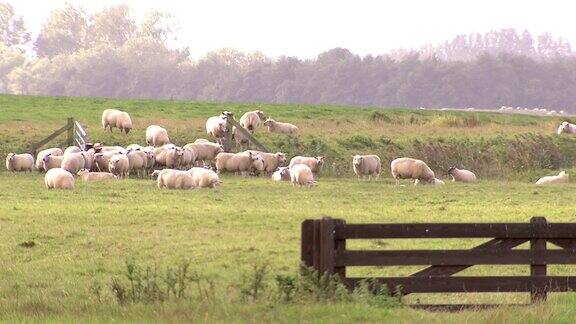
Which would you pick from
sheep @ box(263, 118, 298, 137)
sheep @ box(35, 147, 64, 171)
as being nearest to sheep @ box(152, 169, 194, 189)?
sheep @ box(35, 147, 64, 171)

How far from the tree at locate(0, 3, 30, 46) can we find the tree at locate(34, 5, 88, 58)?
502 cm

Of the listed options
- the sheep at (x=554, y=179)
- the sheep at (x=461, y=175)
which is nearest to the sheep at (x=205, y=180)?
the sheep at (x=461, y=175)

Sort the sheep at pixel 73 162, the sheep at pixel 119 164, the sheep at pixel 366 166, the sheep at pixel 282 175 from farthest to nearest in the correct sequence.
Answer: the sheep at pixel 366 166
the sheep at pixel 282 175
the sheep at pixel 73 162
the sheep at pixel 119 164

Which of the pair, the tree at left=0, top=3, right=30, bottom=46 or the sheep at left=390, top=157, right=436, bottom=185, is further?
the tree at left=0, top=3, right=30, bottom=46

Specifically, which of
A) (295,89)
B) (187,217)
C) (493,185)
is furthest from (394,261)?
(295,89)

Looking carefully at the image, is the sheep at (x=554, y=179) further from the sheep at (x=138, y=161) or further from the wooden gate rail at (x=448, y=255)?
the wooden gate rail at (x=448, y=255)

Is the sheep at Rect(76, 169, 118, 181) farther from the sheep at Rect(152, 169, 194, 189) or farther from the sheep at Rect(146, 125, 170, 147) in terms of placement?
the sheep at Rect(146, 125, 170, 147)

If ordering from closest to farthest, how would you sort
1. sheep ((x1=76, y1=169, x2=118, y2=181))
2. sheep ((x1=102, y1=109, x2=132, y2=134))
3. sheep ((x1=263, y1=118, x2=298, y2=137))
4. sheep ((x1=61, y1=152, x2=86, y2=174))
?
sheep ((x1=76, y1=169, x2=118, y2=181)), sheep ((x1=61, y1=152, x2=86, y2=174)), sheep ((x1=102, y1=109, x2=132, y2=134)), sheep ((x1=263, y1=118, x2=298, y2=137))

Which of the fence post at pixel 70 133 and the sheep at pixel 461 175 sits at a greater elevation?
the fence post at pixel 70 133

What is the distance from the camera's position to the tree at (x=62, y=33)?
477 feet

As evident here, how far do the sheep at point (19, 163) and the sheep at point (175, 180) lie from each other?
8011 millimetres

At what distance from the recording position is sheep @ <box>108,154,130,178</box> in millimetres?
36719

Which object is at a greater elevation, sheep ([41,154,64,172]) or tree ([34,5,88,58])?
tree ([34,5,88,58])

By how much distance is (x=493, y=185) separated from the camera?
1470 inches
